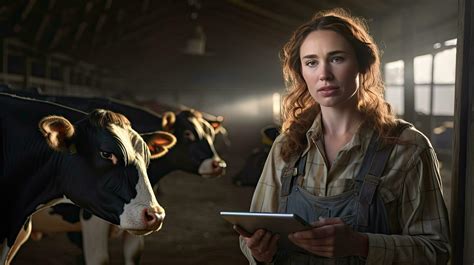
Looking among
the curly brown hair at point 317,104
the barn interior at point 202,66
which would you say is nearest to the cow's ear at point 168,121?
the barn interior at point 202,66

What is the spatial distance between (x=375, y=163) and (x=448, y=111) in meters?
13.1

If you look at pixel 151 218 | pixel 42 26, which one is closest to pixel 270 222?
pixel 151 218

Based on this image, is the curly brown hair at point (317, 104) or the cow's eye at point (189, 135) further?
the cow's eye at point (189, 135)

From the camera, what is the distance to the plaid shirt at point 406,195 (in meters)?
1.61

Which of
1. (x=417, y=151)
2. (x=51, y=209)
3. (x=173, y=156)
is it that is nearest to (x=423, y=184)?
(x=417, y=151)

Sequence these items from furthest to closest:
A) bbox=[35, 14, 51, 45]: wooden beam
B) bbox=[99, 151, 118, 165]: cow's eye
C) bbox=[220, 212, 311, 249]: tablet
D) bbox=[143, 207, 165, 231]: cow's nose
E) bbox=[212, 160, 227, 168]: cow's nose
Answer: bbox=[35, 14, 51, 45]: wooden beam → bbox=[212, 160, 227, 168]: cow's nose → bbox=[99, 151, 118, 165]: cow's eye → bbox=[143, 207, 165, 231]: cow's nose → bbox=[220, 212, 311, 249]: tablet

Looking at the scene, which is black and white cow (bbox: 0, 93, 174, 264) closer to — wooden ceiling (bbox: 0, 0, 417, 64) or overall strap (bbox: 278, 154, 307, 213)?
overall strap (bbox: 278, 154, 307, 213)

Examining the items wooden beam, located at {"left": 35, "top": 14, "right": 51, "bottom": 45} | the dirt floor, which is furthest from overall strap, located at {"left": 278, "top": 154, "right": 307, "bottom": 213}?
wooden beam, located at {"left": 35, "top": 14, "right": 51, "bottom": 45}

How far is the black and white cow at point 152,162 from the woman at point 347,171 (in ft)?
6.62

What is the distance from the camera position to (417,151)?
1.65 m

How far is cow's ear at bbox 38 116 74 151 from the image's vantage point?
8.27 feet

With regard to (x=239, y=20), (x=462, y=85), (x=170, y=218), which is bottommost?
(x=170, y=218)

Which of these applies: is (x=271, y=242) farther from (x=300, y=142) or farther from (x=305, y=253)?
(x=300, y=142)

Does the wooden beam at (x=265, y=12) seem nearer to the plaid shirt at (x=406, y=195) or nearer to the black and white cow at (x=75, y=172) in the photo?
the black and white cow at (x=75, y=172)
